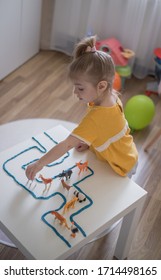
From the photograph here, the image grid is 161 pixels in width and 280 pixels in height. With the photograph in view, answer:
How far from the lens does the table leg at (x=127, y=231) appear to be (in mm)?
1383

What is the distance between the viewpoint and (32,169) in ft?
4.35

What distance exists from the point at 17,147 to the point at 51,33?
158cm

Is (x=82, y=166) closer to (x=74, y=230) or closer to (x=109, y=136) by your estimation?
(x=109, y=136)

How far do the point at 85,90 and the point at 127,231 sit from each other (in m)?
0.54

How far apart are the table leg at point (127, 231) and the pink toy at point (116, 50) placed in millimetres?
1337

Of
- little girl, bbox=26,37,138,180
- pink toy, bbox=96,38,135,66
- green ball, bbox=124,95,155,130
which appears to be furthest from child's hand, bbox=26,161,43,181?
pink toy, bbox=96,38,135,66

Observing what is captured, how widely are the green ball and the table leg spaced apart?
0.81 m

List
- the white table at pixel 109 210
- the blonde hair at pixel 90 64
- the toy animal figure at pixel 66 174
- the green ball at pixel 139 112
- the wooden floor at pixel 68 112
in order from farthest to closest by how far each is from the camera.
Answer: the green ball at pixel 139 112, the wooden floor at pixel 68 112, the toy animal figure at pixel 66 174, the blonde hair at pixel 90 64, the white table at pixel 109 210

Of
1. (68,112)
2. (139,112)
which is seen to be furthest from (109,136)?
(68,112)

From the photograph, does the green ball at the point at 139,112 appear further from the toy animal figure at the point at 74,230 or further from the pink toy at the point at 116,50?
the toy animal figure at the point at 74,230

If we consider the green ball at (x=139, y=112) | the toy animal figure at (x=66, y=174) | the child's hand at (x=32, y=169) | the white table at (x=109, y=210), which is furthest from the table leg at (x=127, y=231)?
the green ball at (x=139, y=112)

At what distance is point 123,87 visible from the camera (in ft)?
8.54
